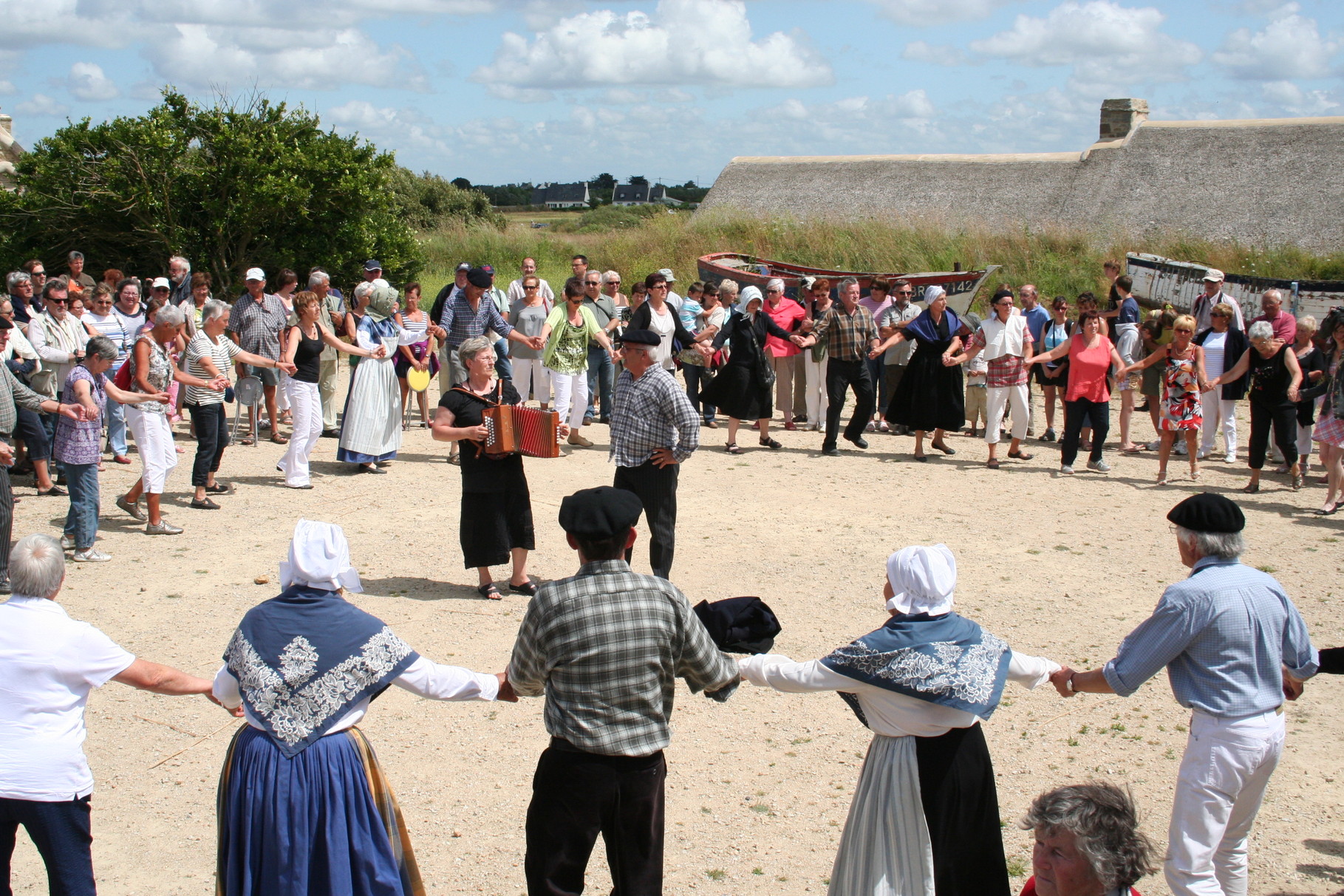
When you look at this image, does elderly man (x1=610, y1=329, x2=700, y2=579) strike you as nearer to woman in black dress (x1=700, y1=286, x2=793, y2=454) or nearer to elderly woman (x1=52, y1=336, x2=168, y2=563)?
elderly woman (x1=52, y1=336, x2=168, y2=563)

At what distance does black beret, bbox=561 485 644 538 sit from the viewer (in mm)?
3557

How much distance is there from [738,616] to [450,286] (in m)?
9.57

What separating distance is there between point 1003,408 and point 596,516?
31.0ft

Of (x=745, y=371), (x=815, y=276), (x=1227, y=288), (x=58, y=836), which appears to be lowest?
(x=58, y=836)

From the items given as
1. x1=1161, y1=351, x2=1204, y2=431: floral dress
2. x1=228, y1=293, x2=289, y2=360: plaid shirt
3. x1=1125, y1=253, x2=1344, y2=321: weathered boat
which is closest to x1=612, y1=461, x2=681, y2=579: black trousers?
x1=228, y1=293, x2=289, y2=360: plaid shirt

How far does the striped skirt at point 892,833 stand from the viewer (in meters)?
3.46

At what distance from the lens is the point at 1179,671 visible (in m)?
3.85

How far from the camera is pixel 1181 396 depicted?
36.8ft

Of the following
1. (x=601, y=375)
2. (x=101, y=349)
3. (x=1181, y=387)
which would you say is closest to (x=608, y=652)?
(x=101, y=349)

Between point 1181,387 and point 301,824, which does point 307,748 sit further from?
point 1181,387

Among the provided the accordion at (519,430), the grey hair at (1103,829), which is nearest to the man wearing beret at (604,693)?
the grey hair at (1103,829)

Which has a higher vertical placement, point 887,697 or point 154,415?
point 154,415

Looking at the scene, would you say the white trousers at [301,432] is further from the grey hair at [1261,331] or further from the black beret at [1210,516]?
the grey hair at [1261,331]

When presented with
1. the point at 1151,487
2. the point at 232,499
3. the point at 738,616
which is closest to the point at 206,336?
the point at 232,499
